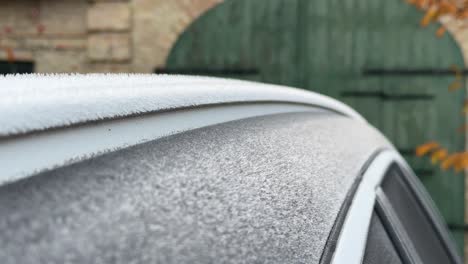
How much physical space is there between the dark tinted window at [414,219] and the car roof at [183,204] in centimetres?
57

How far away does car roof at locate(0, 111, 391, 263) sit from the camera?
0.36 meters

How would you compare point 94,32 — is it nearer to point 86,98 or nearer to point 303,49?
point 303,49

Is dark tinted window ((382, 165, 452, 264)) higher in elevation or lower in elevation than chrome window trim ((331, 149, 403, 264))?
lower

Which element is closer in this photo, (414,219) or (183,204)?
(183,204)

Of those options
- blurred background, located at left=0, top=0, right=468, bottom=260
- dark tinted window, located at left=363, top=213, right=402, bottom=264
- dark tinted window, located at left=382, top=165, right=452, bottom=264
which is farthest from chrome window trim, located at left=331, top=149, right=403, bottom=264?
blurred background, located at left=0, top=0, right=468, bottom=260

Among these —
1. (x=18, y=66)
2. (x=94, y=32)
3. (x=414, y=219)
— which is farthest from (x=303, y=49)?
(x=414, y=219)

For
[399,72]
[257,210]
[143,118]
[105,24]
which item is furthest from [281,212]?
[105,24]

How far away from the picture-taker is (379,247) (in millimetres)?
854

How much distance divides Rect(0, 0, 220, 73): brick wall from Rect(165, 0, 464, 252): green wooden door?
648 mm

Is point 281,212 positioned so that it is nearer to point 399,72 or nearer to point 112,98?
point 112,98

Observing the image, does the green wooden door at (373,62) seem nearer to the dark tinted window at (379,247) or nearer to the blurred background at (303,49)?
the blurred background at (303,49)

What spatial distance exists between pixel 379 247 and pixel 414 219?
694 millimetres

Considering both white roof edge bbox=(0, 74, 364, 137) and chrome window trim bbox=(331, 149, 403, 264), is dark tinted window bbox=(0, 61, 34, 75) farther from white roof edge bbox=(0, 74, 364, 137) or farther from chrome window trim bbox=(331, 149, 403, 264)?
white roof edge bbox=(0, 74, 364, 137)

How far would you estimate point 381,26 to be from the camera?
5.86 metres
